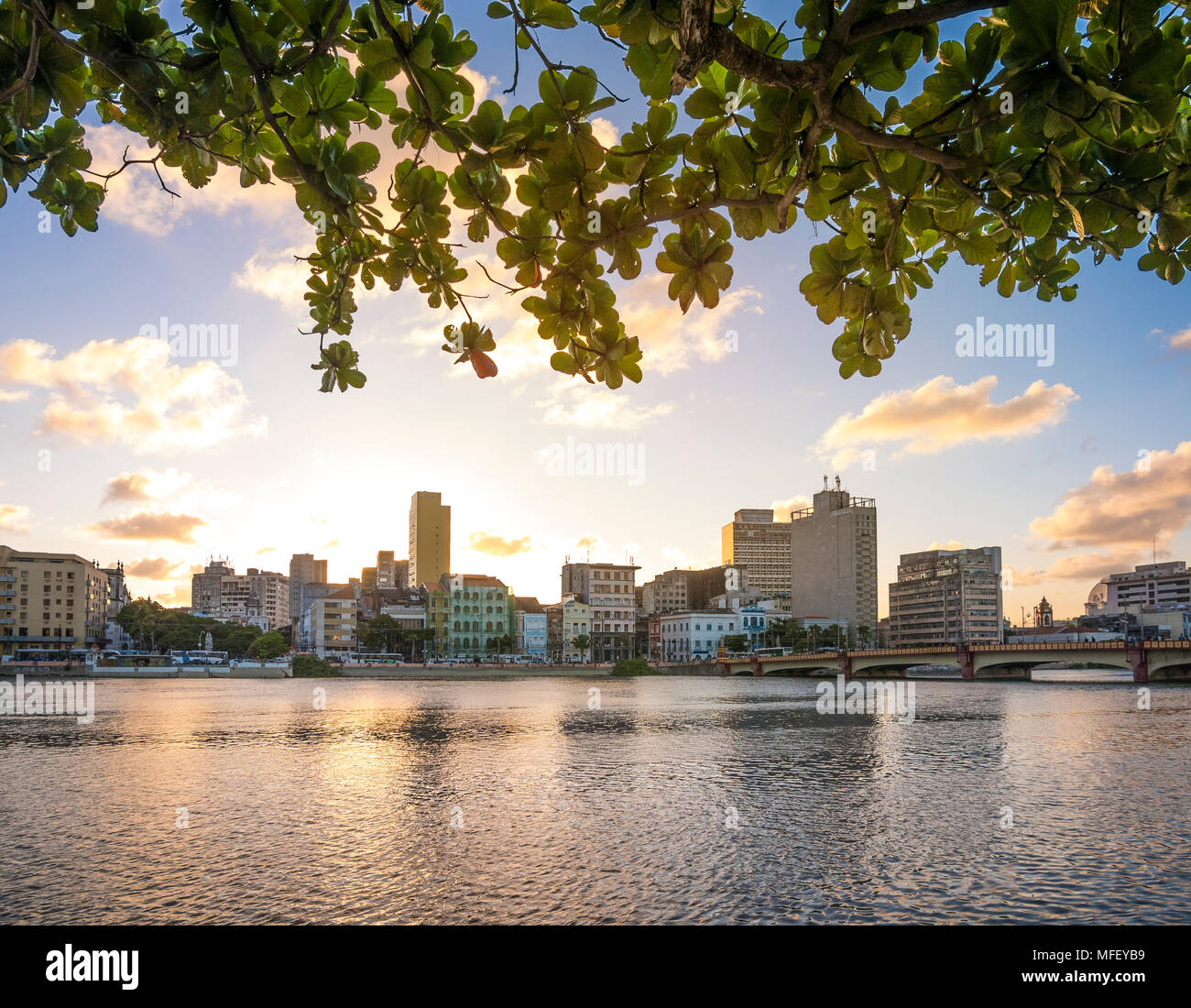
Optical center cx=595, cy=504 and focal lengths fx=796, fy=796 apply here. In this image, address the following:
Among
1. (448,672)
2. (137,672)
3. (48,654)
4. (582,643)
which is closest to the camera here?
(137,672)

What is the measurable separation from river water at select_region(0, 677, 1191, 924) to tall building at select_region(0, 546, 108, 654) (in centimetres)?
10679

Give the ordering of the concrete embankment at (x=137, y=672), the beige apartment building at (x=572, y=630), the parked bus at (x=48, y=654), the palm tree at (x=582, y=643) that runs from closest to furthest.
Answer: the concrete embankment at (x=137, y=672), the parked bus at (x=48, y=654), the palm tree at (x=582, y=643), the beige apartment building at (x=572, y=630)

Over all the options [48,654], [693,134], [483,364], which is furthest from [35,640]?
[693,134]

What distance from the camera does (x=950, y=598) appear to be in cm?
17625

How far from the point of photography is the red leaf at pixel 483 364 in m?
3.95

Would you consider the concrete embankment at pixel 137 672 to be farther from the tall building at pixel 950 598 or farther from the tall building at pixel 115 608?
the tall building at pixel 950 598

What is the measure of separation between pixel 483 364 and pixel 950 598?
626 ft

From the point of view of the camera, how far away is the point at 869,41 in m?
2.77

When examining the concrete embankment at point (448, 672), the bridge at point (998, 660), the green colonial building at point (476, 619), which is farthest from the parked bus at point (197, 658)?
the bridge at point (998, 660)

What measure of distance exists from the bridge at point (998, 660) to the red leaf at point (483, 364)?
3184 inches

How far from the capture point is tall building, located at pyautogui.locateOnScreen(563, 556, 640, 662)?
486ft

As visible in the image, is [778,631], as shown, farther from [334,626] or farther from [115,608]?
[115,608]

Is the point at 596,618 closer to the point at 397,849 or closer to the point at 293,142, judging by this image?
the point at 397,849

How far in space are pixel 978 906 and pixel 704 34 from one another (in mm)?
12455
